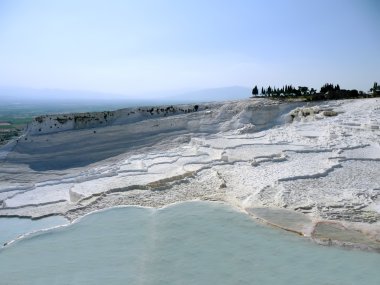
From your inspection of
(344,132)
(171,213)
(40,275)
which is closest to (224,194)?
(171,213)

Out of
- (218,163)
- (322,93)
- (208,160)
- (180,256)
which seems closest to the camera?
(180,256)

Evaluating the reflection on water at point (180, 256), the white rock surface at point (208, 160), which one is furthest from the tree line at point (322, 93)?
the reflection on water at point (180, 256)

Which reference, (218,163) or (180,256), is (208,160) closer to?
(218,163)

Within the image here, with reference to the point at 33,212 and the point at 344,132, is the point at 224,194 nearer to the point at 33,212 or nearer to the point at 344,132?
the point at 33,212

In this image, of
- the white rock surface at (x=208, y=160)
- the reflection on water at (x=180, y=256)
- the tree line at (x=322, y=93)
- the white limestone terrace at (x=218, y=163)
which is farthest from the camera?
the tree line at (x=322, y=93)

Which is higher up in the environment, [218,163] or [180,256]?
[218,163]

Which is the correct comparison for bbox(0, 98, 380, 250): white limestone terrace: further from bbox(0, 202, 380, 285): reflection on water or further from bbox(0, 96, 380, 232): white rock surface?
bbox(0, 202, 380, 285): reflection on water

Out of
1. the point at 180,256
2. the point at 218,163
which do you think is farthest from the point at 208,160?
the point at 180,256

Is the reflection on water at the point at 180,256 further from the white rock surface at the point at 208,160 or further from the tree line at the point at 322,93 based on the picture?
the tree line at the point at 322,93
